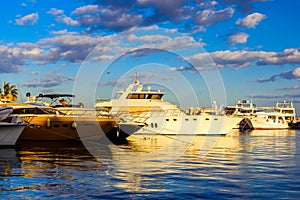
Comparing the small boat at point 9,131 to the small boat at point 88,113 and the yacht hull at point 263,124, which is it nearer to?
the small boat at point 88,113

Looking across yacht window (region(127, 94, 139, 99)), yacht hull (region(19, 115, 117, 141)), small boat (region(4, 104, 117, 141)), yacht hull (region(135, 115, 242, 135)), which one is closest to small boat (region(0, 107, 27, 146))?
small boat (region(4, 104, 117, 141))

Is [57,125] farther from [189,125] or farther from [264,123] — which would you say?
[264,123]

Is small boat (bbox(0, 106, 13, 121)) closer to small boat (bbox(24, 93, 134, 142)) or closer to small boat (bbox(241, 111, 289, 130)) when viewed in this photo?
small boat (bbox(24, 93, 134, 142))

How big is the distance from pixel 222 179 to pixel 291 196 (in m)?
A: 3.42

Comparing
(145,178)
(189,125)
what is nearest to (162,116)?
(189,125)

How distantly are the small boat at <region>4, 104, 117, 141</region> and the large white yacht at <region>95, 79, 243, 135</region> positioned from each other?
19426 mm

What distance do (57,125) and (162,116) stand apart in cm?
2591

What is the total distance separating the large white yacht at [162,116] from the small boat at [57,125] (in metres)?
19.4

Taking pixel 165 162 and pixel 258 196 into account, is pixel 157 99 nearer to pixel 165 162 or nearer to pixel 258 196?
pixel 165 162

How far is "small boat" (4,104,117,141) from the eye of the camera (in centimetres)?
3488

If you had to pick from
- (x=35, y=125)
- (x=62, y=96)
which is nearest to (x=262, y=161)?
(x=35, y=125)

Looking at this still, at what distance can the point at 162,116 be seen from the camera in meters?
59.2

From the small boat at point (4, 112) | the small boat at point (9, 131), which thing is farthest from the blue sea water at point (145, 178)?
the small boat at point (4, 112)

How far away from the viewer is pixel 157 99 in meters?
62.6
